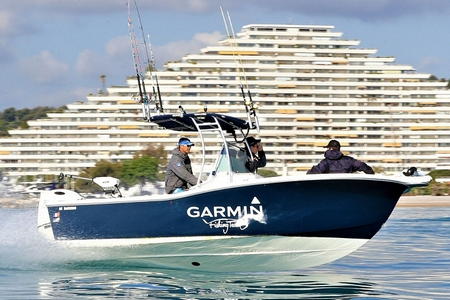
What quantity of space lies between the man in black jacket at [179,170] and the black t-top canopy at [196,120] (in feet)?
0.95

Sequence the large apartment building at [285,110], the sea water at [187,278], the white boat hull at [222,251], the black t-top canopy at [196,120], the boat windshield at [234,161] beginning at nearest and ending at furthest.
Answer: the sea water at [187,278]
the white boat hull at [222,251]
the boat windshield at [234,161]
the black t-top canopy at [196,120]
the large apartment building at [285,110]

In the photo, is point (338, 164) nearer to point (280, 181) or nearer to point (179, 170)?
point (280, 181)

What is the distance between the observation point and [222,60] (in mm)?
117438

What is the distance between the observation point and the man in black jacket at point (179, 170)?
14383 mm

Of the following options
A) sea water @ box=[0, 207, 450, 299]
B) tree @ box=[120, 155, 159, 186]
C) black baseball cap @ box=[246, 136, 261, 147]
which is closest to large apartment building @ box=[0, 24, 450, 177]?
tree @ box=[120, 155, 159, 186]

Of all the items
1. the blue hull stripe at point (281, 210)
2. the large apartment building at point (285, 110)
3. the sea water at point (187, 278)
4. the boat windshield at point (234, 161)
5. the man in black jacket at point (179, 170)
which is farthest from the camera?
the large apartment building at point (285, 110)

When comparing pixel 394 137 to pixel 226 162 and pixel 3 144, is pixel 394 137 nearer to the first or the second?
pixel 3 144

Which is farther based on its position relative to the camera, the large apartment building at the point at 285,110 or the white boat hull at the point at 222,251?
the large apartment building at the point at 285,110

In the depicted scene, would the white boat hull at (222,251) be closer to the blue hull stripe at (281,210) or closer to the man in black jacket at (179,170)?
the blue hull stripe at (281,210)

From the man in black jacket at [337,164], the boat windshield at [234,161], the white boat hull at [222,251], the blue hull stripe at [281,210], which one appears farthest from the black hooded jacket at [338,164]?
the boat windshield at [234,161]

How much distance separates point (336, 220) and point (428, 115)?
336 feet

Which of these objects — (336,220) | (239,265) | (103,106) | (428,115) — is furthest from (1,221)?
(428,115)

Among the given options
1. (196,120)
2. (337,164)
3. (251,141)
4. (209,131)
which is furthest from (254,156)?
(337,164)

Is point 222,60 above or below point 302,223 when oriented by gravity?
above
